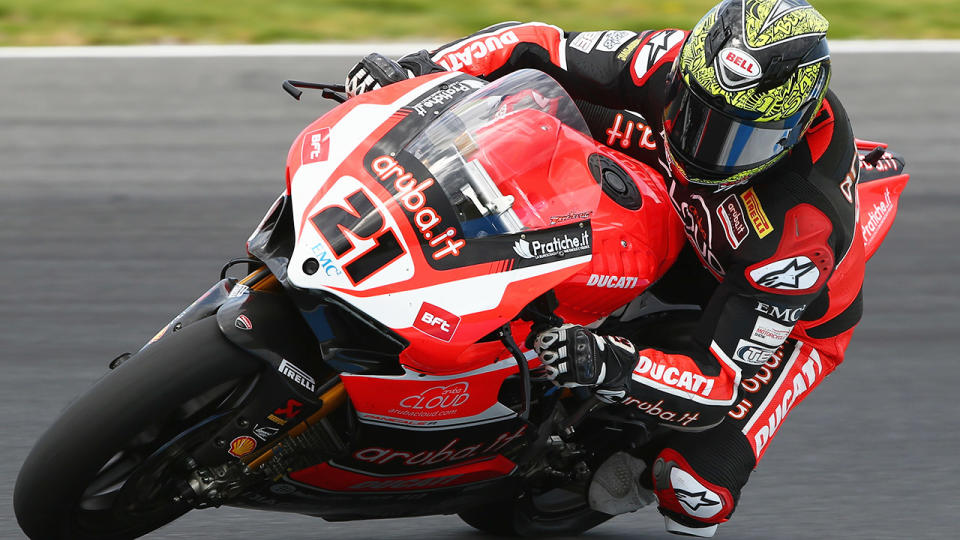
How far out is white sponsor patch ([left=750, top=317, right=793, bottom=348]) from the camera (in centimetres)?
306

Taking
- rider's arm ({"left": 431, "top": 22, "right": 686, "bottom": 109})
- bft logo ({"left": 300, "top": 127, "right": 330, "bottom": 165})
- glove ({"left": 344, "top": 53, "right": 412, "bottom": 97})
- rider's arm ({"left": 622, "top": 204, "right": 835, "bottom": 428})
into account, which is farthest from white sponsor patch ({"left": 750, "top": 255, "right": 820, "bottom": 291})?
bft logo ({"left": 300, "top": 127, "right": 330, "bottom": 165})

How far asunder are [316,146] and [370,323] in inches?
16.3

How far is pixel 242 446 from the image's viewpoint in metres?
2.69

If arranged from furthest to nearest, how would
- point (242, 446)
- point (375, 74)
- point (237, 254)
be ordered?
point (237, 254)
point (375, 74)
point (242, 446)

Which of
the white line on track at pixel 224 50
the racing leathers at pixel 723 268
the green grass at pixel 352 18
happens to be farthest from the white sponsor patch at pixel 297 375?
the green grass at pixel 352 18

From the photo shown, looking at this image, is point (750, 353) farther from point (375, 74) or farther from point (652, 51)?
point (375, 74)

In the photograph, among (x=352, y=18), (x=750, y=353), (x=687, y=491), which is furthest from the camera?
(x=352, y=18)

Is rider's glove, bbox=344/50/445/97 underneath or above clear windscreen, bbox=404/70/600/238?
above

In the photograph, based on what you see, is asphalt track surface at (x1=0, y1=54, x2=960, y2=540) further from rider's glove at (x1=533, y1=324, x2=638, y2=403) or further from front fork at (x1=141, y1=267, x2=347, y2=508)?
rider's glove at (x1=533, y1=324, x2=638, y2=403)

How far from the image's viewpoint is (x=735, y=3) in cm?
303

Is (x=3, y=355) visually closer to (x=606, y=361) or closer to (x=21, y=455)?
(x=21, y=455)

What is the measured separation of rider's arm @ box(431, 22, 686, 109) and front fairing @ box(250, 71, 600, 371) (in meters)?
0.68

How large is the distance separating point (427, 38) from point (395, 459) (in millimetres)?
4885

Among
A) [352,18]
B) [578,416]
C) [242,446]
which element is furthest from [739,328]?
[352,18]
